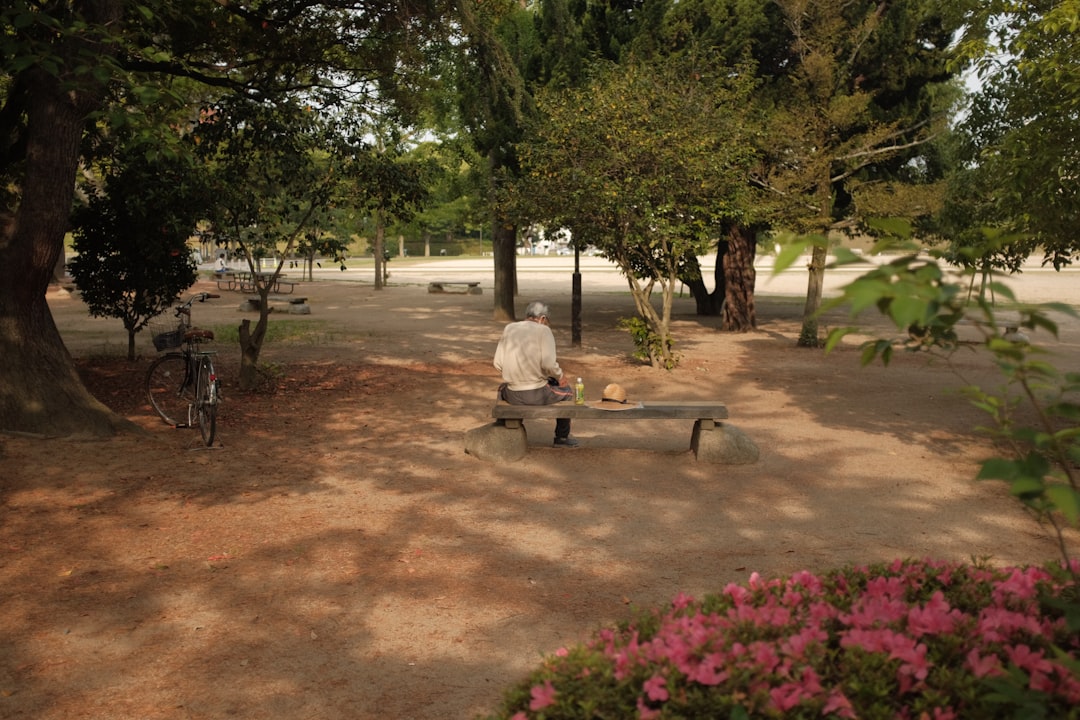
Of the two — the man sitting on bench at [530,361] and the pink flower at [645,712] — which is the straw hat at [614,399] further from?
the pink flower at [645,712]

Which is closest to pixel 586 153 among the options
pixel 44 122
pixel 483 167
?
pixel 44 122

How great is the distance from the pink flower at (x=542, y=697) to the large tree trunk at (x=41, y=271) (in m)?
8.06

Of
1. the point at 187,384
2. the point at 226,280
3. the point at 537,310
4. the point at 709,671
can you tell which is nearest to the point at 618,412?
the point at 537,310

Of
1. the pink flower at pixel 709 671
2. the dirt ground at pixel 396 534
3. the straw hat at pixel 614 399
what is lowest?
the dirt ground at pixel 396 534

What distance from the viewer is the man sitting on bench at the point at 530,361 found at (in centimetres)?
916

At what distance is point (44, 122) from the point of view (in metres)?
9.20

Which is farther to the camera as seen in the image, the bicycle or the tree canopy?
the tree canopy

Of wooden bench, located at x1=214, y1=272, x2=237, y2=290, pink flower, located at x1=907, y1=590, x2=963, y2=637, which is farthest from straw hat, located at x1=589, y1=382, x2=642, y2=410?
wooden bench, located at x1=214, y1=272, x2=237, y2=290

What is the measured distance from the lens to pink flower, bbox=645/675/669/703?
8.25 ft

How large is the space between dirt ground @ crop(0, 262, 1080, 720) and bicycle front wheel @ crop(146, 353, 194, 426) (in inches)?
12.9

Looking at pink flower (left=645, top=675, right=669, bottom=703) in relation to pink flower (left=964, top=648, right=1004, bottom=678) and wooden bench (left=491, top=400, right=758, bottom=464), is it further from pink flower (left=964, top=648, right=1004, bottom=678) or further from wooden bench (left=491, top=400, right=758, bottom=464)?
wooden bench (left=491, top=400, right=758, bottom=464)

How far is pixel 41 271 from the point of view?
31.1 feet

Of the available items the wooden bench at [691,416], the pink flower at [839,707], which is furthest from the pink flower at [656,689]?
the wooden bench at [691,416]

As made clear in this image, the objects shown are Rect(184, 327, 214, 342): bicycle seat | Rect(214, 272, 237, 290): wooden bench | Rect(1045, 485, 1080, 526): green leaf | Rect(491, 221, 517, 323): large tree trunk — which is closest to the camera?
Rect(1045, 485, 1080, 526): green leaf
